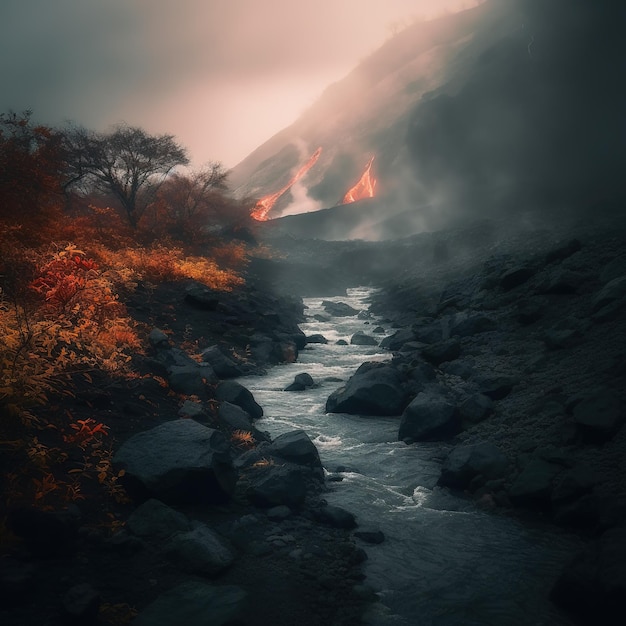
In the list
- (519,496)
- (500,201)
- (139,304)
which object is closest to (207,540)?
(519,496)

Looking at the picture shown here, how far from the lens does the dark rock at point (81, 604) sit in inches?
161

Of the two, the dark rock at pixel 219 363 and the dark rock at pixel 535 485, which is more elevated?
the dark rock at pixel 219 363

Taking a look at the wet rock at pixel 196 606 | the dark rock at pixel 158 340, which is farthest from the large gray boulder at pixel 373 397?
the wet rock at pixel 196 606

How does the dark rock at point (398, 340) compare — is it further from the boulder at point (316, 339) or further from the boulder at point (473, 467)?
the boulder at point (473, 467)

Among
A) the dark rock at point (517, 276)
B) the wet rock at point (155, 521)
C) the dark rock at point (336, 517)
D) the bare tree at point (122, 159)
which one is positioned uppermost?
the bare tree at point (122, 159)

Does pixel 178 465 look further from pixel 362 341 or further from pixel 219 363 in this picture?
pixel 362 341

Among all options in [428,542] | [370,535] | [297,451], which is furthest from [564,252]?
[370,535]

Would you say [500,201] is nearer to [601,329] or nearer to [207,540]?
[601,329]

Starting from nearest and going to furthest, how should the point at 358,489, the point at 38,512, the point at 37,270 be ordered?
the point at 38,512
the point at 358,489
the point at 37,270

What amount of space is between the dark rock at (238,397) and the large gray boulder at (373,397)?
2.16 m

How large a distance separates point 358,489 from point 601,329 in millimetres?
7715

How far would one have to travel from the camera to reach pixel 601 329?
37.9 feet

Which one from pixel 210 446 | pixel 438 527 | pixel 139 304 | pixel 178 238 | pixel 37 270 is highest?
pixel 178 238

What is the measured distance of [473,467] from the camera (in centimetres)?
827
